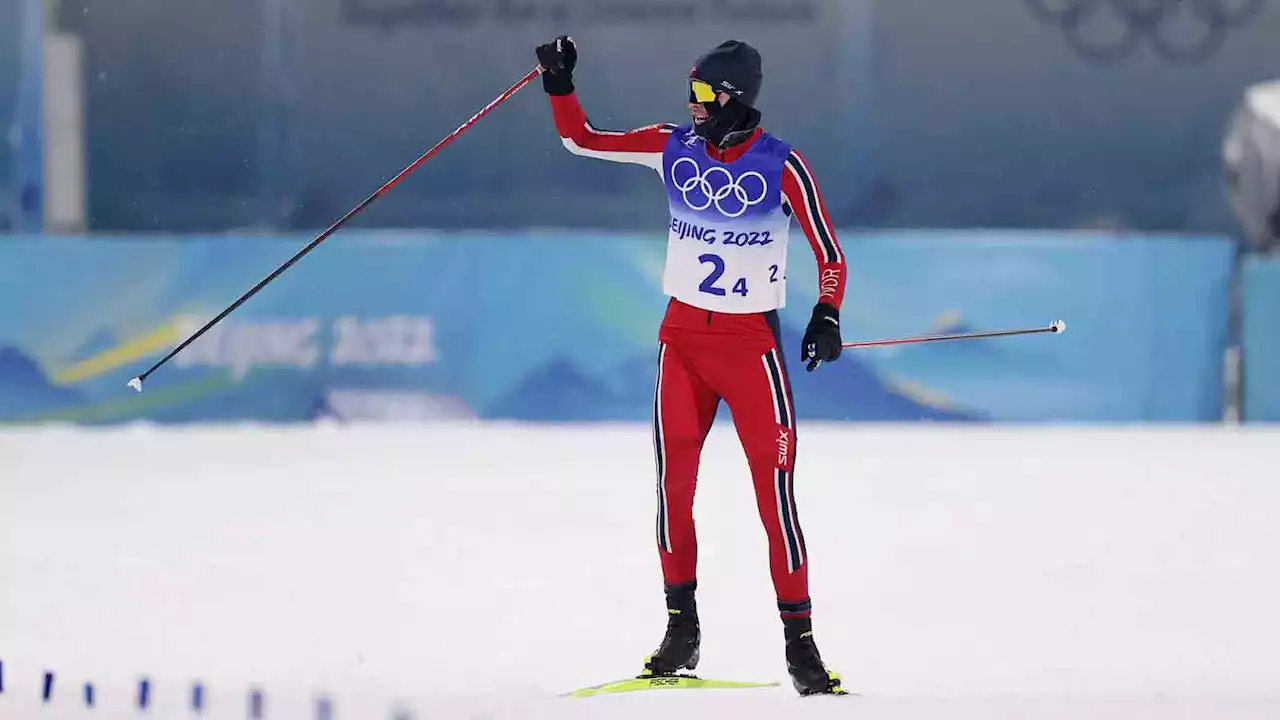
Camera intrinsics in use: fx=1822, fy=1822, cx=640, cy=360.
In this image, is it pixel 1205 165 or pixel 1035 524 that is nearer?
pixel 1035 524

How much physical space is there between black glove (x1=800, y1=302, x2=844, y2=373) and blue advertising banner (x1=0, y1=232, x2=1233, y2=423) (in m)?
6.58

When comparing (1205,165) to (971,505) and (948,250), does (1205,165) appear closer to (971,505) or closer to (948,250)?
(948,250)

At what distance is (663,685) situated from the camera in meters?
4.55

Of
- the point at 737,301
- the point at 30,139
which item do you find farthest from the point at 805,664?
the point at 30,139

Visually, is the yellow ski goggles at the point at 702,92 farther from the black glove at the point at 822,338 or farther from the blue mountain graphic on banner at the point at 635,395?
the blue mountain graphic on banner at the point at 635,395

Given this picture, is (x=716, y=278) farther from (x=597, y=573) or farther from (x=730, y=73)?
(x=597, y=573)

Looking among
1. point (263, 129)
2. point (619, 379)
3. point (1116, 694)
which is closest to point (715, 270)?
point (1116, 694)

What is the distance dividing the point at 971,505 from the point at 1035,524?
1.83ft

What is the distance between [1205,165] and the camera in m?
18.3

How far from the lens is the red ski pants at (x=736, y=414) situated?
4574mm

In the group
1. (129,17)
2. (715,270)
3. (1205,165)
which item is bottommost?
(715,270)

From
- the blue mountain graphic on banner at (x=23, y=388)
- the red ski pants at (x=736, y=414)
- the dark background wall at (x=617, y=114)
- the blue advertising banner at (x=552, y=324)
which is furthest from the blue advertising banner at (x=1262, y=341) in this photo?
the red ski pants at (x=736, y=414)

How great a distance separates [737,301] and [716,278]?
79 millimetres

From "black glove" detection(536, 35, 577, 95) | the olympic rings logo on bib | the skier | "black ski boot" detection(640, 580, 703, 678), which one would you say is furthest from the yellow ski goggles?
"black ski boot" detection(640, 580, 703, 678)
